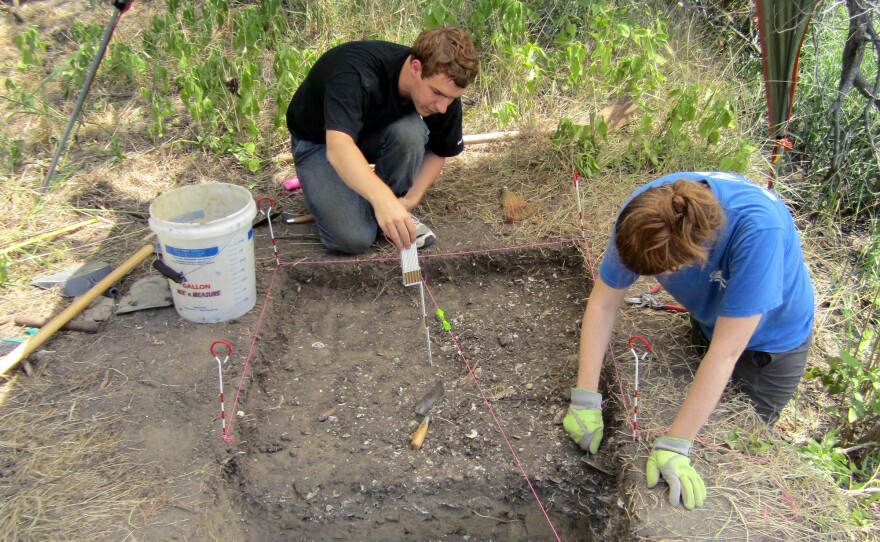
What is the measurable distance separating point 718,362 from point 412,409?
111cm

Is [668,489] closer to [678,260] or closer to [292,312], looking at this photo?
[678,260]

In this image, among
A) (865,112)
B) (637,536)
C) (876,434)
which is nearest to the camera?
(637,536)

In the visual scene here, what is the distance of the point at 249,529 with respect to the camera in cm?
213

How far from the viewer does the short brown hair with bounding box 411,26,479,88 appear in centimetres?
236

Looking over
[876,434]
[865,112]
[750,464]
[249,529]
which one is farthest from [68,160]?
[865,112]

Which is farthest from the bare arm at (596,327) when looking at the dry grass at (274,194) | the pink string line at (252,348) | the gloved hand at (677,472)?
the pink string line at (252,348)

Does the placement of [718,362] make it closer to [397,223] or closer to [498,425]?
[498,425]

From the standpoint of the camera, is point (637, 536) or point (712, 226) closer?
point (712, 226)

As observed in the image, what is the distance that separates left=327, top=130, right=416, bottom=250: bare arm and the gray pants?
115cm

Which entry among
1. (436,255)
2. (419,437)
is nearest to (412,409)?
(419,437)

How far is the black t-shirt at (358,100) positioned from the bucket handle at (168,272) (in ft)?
2.56

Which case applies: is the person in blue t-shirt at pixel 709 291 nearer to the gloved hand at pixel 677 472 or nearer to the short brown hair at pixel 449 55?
the gloved hand at pixel 677 472

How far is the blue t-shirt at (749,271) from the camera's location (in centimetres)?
177

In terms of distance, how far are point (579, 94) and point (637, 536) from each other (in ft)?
9.46
